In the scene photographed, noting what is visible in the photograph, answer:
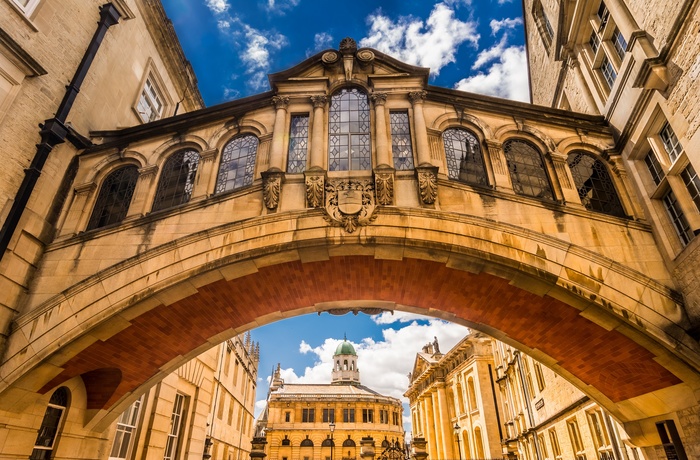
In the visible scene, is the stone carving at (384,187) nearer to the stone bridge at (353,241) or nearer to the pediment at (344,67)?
the stone bridge at (353,241)

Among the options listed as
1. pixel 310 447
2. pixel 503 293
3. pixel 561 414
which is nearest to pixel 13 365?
pixel 503 293

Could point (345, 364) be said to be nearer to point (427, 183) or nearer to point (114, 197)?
point (114, 197)

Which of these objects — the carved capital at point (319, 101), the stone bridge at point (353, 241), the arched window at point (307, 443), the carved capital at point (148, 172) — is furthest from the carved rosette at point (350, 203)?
the arched window at point (307, 443)

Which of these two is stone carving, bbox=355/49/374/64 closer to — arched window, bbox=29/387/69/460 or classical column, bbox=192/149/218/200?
classical column, bbox=192/149/218/200

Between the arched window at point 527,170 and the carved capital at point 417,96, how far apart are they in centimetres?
242

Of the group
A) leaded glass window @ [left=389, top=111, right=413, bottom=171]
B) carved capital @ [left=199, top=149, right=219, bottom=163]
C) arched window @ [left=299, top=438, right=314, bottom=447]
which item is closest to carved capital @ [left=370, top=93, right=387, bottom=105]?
leaded glass window @ [left=389, top=111, right=413, bottom=171]

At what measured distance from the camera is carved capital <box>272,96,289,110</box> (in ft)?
35.6

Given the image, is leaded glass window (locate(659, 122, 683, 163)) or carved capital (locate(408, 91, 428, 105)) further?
carved capital (locate(408, 91, 428, 105))

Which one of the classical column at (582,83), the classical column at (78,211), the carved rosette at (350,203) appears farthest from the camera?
the classical column at (582,83)

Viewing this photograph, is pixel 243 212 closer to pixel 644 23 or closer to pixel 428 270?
pixel 428 270

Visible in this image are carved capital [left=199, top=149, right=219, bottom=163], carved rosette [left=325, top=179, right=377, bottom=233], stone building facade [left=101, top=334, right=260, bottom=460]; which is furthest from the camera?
stone building facade [left=101, top=334, right=260, bottom=460]

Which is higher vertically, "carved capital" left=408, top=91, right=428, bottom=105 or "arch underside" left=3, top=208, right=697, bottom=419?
"carved capital" left=408, top=91, right=428, bottom=105

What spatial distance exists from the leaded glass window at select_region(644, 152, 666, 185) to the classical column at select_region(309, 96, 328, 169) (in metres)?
7.54

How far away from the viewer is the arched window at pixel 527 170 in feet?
32.0
